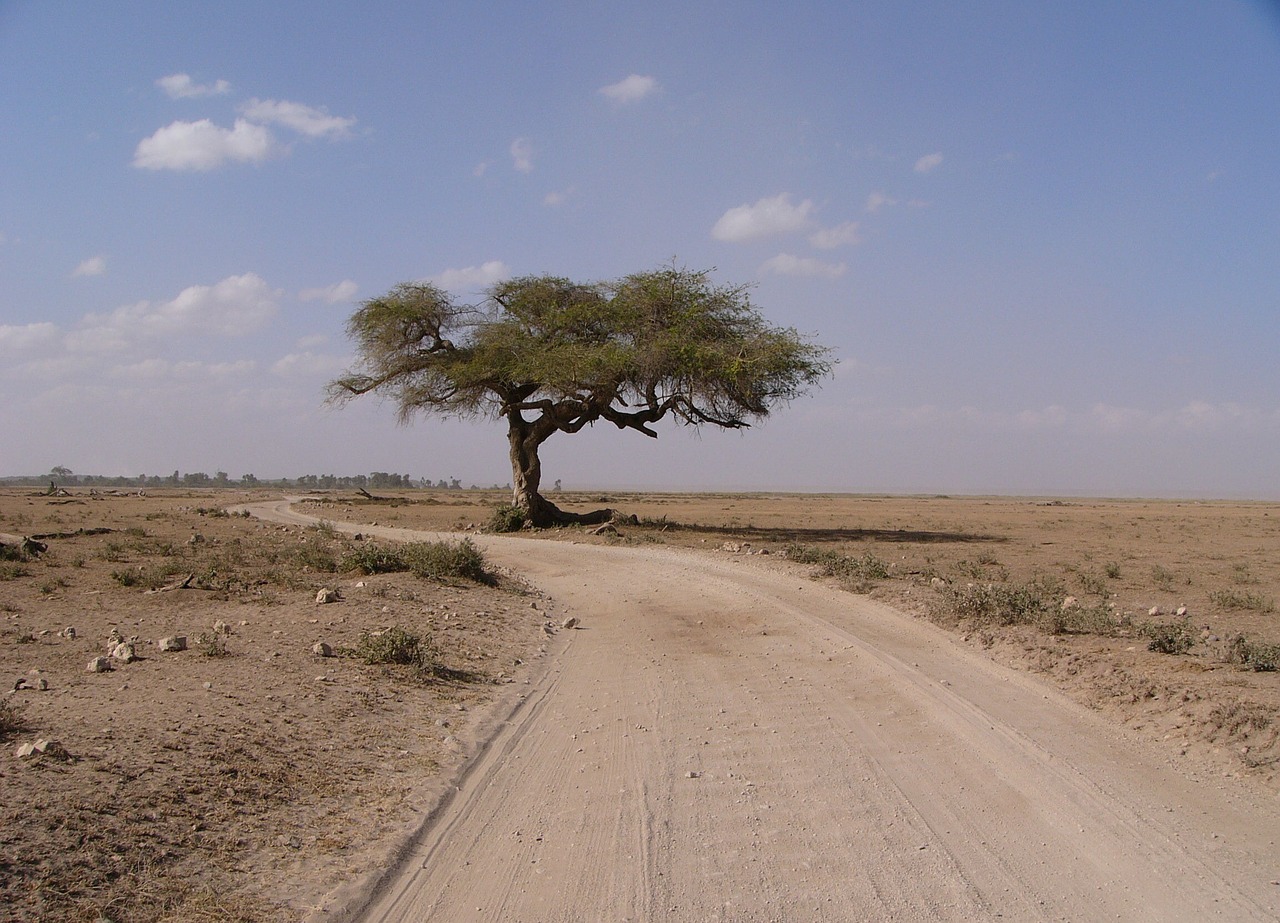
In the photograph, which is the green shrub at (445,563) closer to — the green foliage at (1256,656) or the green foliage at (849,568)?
the green foliage at (849,568)

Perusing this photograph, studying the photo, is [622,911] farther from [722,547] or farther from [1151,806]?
[722,547]

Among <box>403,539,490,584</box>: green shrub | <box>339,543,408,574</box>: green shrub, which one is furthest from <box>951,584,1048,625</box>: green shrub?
<box>339,543,408,574</box>: green shrub

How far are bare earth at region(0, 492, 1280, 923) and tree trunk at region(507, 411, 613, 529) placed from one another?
18.6 meters

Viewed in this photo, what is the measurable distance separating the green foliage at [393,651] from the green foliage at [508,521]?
2027 centimetres

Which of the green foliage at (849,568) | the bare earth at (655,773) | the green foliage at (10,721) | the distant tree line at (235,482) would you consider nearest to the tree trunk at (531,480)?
the green foliage at (849,568)

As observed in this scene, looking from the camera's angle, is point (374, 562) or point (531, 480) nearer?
point (374, 562)

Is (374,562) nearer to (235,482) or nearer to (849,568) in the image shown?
(849,568)

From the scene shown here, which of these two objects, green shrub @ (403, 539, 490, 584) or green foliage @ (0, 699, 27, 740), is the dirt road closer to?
green foliage @ (0, 699, 27, 740)

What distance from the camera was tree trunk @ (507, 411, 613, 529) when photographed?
99.0 feet

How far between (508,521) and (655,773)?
77.8 ft

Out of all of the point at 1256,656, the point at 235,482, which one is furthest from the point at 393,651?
the point at 235,482

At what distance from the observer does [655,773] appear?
A: 6.13 m

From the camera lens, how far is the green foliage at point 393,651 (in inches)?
341

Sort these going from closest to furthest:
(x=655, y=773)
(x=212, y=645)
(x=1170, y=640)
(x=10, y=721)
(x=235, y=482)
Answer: (x=10, y=721) → (x=655, y=773) → (x=212, y=645) → (x=1170, y=640) → (x=235, y=482)
